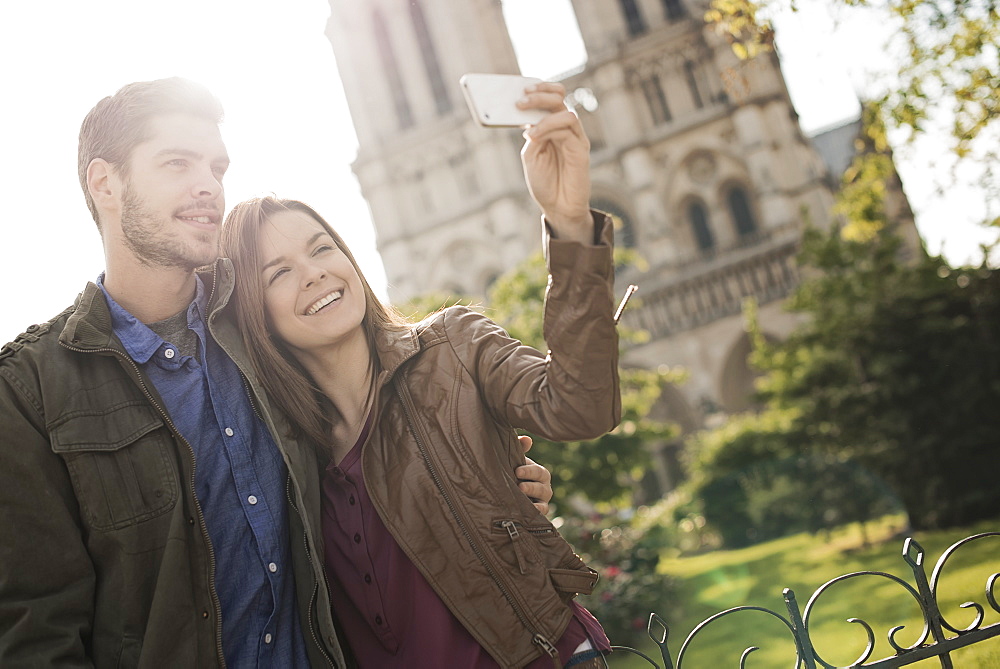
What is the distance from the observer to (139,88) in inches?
90.2

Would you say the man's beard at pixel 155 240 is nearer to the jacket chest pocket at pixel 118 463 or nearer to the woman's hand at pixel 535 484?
the jacket chest pocket at pixel 118 463

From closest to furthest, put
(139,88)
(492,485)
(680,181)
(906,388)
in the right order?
(492,485)
(139,88)
(906,388)
(680,181)

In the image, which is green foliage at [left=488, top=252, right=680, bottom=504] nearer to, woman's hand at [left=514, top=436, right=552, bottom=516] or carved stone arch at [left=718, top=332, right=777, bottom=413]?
woman's hand at [left=514, top=436, right=552, bottom=516]

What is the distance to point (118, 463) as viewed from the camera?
1977 mm

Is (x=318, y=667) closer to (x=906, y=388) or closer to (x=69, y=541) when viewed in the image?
(x=69, y=541)


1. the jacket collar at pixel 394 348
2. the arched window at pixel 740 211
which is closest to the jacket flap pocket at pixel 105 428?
the jacket collar at pixel 394 348

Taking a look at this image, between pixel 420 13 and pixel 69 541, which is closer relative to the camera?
pixel 69 541

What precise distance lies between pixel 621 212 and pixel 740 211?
365cm

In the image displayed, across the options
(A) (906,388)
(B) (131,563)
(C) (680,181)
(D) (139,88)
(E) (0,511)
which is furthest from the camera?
(C) (680,181)

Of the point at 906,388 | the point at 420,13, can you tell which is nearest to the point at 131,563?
the point at 906,388

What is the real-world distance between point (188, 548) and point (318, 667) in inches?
16.0

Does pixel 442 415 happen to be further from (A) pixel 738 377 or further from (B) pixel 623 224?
(B) pixel 623 224

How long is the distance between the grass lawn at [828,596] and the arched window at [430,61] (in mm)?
19710

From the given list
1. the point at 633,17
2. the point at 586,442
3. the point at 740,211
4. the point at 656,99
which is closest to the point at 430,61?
the point at 633,17
